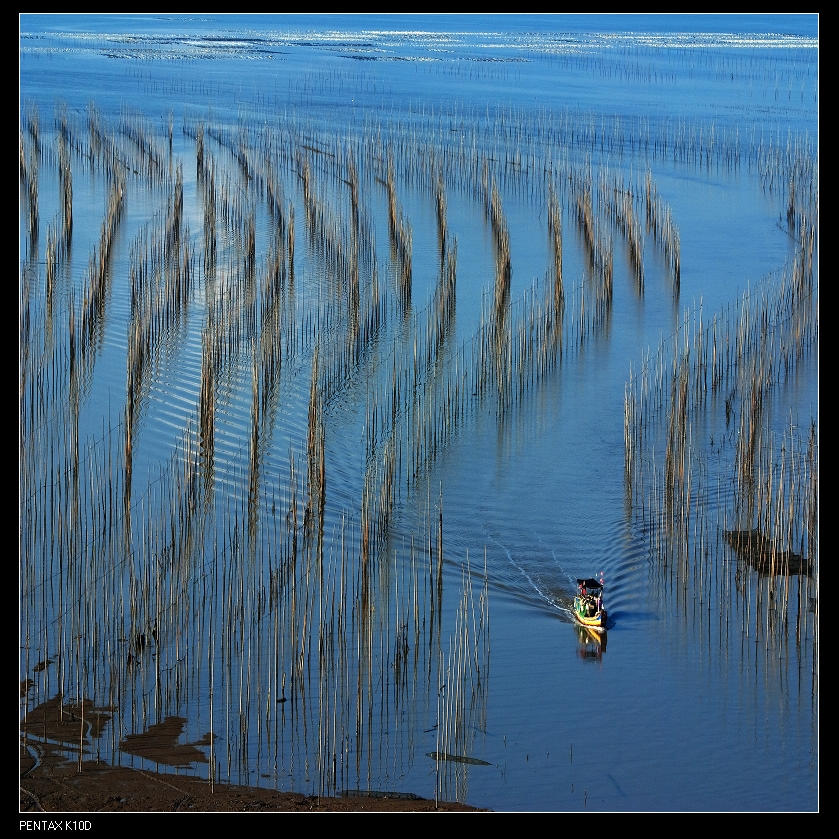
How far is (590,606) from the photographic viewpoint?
19.5 feet

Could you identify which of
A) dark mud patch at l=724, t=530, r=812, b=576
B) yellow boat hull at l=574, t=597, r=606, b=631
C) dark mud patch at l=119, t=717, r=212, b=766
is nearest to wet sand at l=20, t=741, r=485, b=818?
dark mud patch at l=119, t=717, r=212, b=766

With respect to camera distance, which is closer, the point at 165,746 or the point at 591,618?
→ the point at 165,746

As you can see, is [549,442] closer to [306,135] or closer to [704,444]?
[704,444]

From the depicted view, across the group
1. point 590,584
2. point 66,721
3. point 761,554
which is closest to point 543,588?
point 590,584

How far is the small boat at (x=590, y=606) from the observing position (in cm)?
596

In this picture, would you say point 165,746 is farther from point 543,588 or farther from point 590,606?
point 543,588

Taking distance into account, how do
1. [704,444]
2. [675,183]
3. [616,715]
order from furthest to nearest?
[675,183] → [704,444] → [616,715]

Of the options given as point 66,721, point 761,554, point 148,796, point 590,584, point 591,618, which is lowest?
point 148,796

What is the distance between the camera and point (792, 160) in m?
16.9

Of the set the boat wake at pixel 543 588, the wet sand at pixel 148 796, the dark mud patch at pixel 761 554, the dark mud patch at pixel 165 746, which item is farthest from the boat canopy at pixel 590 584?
the dark mud patch at pixel 165 746
